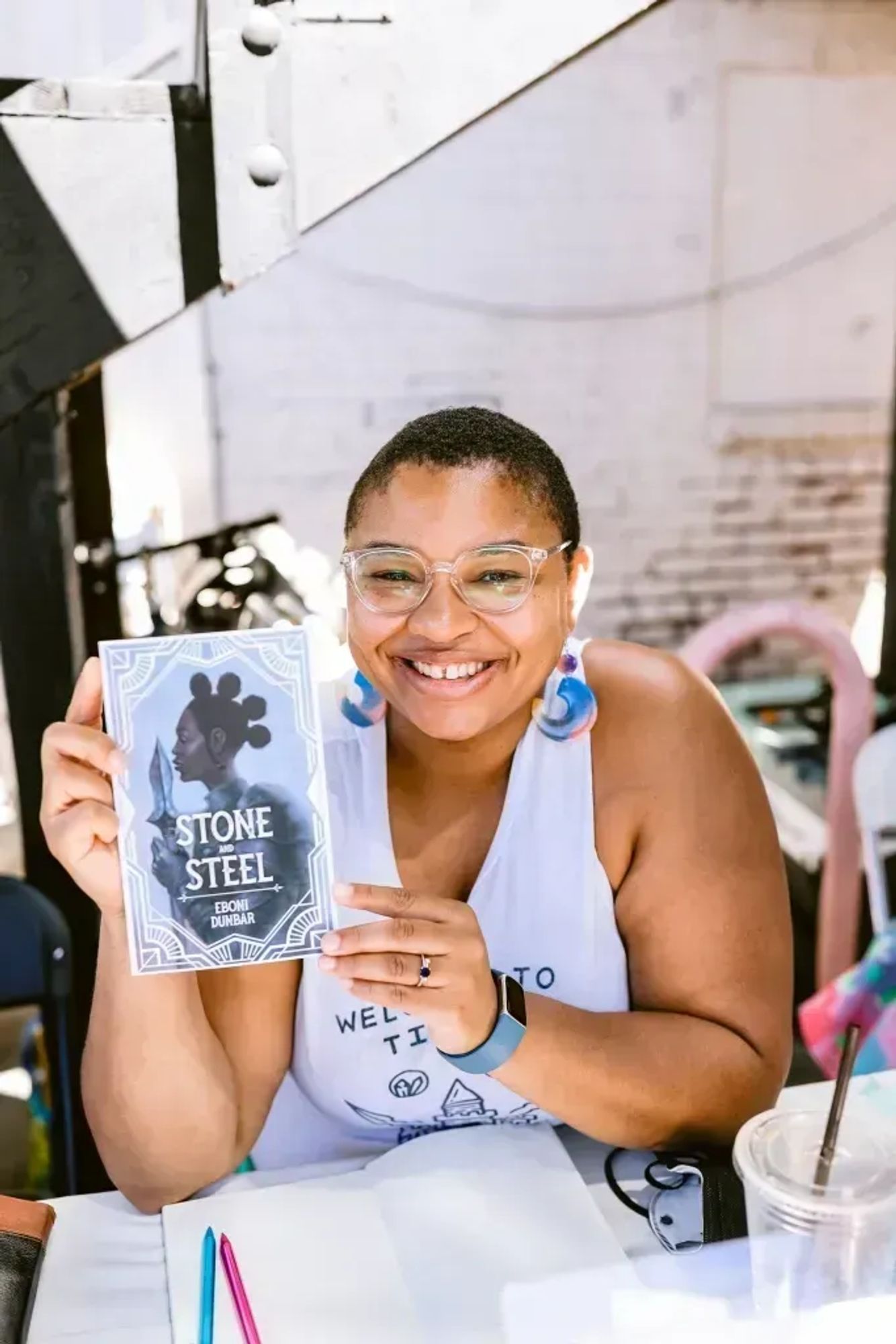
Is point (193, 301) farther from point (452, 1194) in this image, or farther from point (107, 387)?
point (452, 1194)

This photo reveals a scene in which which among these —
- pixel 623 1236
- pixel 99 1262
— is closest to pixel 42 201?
pixel 99 1262

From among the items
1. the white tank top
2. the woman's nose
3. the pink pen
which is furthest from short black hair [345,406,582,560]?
the pink pen

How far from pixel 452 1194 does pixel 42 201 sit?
1012mm

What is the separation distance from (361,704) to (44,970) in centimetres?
50

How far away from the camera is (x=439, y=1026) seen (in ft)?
3.18

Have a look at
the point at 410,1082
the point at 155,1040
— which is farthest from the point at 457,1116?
the point at 155,1040

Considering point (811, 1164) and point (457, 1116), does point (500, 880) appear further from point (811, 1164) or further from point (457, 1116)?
point (811, 1164)

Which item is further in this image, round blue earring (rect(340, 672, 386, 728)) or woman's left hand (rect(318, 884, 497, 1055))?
round blue earring (rect(340, 672, 386, 728))

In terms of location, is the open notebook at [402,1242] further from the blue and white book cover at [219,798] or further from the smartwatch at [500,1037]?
the blue and white book cover at [219,798]

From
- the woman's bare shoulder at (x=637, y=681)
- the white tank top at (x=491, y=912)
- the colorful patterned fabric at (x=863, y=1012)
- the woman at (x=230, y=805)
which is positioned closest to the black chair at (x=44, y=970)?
the white tank top at (x=491, y=912)

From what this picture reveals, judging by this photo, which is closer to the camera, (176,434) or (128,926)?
(128,926)

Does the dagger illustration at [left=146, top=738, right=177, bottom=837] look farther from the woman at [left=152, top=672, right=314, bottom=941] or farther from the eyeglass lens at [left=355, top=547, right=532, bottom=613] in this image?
the eyeglass lens at [left=355, top=547, right=532, bottom=613]

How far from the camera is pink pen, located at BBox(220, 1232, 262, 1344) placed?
0.91 meters

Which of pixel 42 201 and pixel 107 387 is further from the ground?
pixel 42 201
